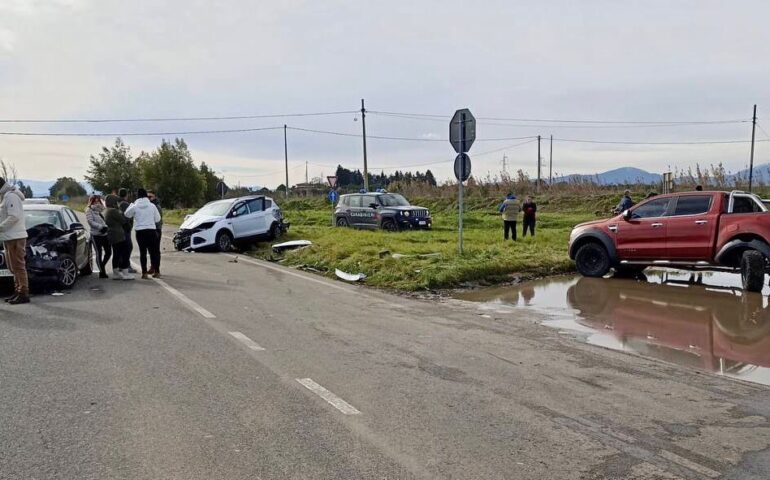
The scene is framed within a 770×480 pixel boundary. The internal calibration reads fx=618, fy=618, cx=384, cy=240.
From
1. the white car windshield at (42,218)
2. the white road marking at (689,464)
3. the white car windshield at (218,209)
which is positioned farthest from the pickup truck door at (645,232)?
the white car windshield at (218,209)

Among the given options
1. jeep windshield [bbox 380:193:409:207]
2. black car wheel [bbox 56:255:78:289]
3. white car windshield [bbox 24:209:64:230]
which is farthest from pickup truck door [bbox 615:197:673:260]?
jeep windshield [bbox 380:193:409:207]

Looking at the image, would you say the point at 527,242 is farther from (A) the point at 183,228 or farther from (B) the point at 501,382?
(B) the point at 501,382

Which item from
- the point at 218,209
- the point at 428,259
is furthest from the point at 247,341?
the point at 218,209

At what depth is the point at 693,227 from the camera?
11312mm

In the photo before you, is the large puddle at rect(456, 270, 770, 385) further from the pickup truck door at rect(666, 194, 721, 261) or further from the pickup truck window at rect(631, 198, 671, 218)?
the pickup truck window at rect(631, 198, 671, 218)

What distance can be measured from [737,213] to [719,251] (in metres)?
0.76

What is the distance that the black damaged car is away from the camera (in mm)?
10414

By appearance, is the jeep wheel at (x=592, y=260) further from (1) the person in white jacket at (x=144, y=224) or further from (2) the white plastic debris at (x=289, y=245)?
(1) the person in white jacket at (x=144, y=224)

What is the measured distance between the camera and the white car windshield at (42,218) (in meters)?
11.3

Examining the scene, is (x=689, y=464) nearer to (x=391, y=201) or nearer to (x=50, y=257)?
(x=50, y=257)

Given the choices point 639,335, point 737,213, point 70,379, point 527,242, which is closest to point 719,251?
point 737,213

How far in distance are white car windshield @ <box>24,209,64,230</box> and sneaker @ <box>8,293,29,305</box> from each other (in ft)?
7.02

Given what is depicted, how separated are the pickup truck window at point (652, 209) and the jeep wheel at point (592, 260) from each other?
0.97 m

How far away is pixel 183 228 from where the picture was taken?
19.3 meters
